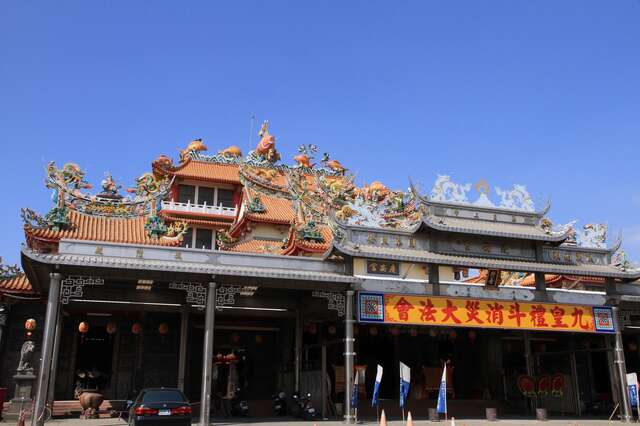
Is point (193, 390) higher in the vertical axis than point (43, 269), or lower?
lower

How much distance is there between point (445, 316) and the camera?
19.0 m

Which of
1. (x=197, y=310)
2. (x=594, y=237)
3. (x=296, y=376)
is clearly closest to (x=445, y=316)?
(x=296, y=376)

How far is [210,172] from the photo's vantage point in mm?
37781

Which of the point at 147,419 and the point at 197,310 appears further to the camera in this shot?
the point at 197,310

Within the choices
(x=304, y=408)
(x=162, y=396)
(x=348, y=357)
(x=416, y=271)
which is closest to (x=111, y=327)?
(x=304, y=408)

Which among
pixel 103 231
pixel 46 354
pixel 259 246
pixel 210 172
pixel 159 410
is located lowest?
pixel 159 410

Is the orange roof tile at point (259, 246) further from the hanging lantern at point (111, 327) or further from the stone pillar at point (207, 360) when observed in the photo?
the stone pillar at point (207, 360)

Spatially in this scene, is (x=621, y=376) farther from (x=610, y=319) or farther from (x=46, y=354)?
(x=46, y=354)

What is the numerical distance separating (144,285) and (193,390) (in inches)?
290

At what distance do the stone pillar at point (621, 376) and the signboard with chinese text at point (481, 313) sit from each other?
244 millimetres

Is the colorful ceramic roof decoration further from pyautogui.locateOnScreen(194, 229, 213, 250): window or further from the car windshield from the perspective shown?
the car windshield

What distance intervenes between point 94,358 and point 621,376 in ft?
66.2

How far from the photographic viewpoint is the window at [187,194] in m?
36.9

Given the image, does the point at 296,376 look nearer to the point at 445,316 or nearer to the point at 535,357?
the point at 445,316
